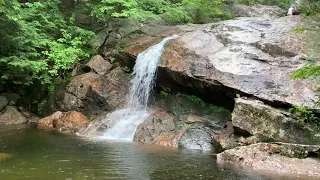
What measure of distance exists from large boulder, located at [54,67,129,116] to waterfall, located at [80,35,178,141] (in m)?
0.50

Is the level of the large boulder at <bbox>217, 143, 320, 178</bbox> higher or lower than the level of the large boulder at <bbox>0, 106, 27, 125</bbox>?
lower

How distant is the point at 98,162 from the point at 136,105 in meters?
6.69

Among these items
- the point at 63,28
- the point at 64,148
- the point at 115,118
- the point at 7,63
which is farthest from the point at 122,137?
the point at 63,28

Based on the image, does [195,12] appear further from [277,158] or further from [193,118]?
[277,158]

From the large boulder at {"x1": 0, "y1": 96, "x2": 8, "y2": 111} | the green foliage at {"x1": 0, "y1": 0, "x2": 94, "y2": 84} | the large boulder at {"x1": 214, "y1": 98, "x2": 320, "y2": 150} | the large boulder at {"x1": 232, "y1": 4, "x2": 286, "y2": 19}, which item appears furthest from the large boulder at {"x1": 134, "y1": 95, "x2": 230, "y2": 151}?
the large boulder at {"x1": 232, "y1": 4, "x2": 286, "y2": 19}

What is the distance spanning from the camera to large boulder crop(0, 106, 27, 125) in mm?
16016

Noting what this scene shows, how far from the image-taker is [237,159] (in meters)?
10.1

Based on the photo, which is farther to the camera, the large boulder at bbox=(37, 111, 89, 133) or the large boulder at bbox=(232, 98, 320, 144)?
the large boulder at bbox=(37, 111, 89, 133)

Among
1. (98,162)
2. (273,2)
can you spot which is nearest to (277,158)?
(98,162)

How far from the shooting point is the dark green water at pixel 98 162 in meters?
8.13

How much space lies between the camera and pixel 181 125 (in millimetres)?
13641

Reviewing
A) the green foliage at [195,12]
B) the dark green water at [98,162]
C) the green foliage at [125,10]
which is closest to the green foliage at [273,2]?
the green foliage at [195,12]

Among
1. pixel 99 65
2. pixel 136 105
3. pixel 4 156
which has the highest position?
pixel 99 65

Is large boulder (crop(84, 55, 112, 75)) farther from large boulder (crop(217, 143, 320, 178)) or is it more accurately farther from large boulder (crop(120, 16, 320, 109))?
→ large boulder (crop(217, 143, 320, 178))
